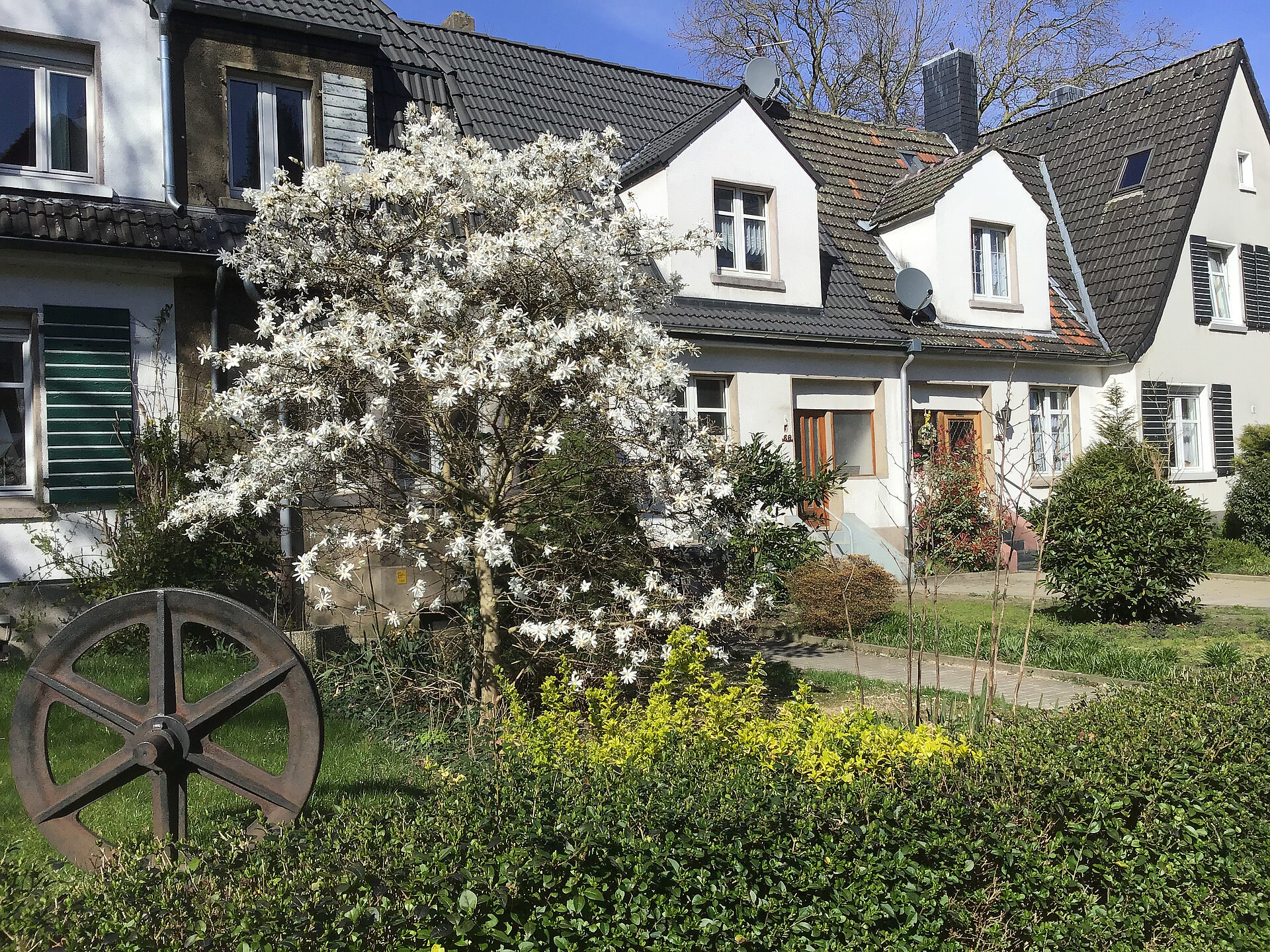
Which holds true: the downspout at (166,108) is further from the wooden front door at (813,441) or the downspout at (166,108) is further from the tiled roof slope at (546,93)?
the wooden front door at (813,441)

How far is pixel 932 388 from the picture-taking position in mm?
18750

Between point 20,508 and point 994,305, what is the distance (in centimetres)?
1595

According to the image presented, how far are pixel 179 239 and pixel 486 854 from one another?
379 inches

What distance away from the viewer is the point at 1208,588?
15.7 m

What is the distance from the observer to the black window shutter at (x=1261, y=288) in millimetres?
23203

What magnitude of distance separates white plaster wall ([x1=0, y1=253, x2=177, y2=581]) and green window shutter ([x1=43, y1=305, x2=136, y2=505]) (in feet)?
0.41

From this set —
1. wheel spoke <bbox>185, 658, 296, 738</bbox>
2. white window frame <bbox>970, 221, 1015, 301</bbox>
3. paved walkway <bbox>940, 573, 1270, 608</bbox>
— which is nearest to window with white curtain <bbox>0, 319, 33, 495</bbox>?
wheel spoke <bbox>185, 658, 296, 738</bbox>

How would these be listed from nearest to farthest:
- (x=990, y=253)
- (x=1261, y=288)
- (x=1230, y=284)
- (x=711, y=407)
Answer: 1. (x=711, y=407)
2. (x=990, y=253)
3. (x=1230, y=284)
4. (x=1261, y=288)

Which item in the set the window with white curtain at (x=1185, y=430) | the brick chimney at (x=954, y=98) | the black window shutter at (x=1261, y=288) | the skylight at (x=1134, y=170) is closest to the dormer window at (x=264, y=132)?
the brick chimney at (x=954, y=98)

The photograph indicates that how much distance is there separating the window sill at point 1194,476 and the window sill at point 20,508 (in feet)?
65.0

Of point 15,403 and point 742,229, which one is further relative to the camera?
point 742,229

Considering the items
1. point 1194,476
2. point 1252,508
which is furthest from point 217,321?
point 1194,476

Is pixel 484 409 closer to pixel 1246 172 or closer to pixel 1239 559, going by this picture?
pixel 1239 559

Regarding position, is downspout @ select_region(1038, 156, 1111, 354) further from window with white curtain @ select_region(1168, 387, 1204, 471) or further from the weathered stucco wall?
the weathered stucco wall
